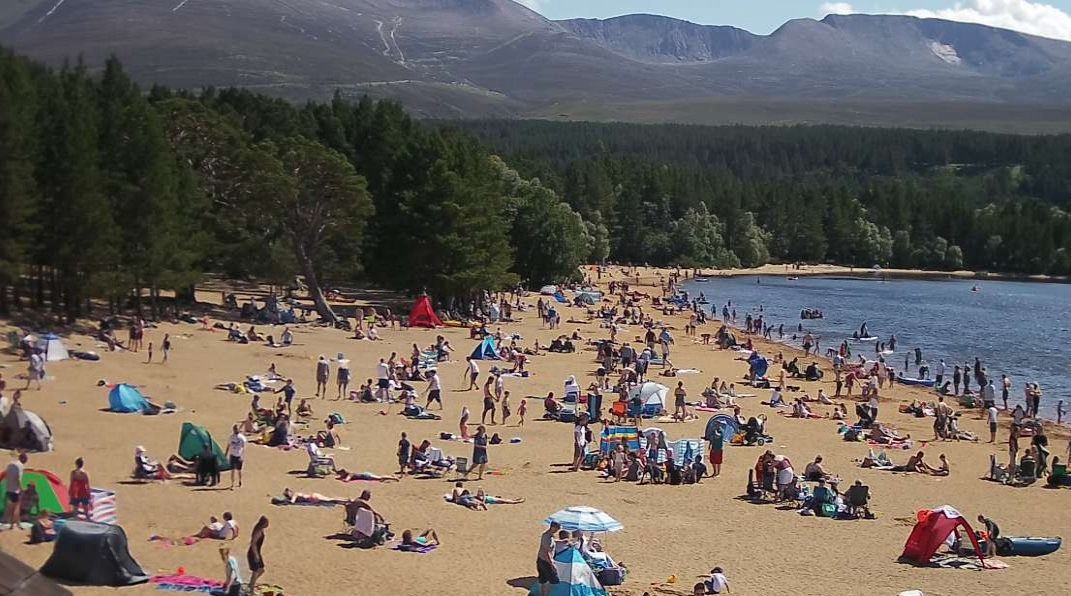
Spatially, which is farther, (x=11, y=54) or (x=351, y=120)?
(x=351, y=120)

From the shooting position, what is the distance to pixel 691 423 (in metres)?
27.4

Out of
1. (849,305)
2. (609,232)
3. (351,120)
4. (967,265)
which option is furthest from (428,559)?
(967,265)

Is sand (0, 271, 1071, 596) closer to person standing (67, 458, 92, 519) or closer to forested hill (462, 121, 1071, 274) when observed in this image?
person standing (67, 458, 92, 519)

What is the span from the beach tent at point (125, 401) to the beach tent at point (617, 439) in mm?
9621

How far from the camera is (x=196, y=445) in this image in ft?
62.3

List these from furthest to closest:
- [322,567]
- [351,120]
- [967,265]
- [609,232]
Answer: [967,265]
[609,232]
[351,120]
[322,567]

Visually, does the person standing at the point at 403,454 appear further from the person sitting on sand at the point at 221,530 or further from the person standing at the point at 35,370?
the person standing at the point at 35,370

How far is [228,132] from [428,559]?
33.9 metres

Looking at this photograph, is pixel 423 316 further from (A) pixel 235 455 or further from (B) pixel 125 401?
(A) pixel 235 455

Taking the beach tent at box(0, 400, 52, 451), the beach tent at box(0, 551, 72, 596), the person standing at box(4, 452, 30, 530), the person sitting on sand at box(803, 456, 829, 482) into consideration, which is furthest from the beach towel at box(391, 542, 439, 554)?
the beach tent at box(0, 551, 72, 596)

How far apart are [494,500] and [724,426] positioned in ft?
24.9

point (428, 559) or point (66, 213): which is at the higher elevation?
point (66, 213)

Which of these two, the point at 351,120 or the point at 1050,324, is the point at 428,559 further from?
the point at 1050,324

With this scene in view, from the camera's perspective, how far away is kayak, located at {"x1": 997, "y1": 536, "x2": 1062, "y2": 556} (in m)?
17.0
